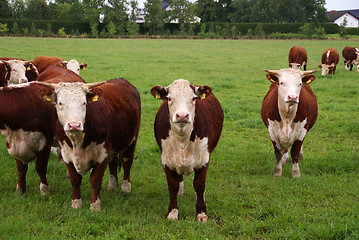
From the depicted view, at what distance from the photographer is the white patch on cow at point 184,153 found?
4184mm

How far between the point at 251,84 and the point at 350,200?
10.0 m

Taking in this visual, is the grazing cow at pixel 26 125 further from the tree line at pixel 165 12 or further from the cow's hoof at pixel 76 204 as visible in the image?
the tree line at pixel 165 12

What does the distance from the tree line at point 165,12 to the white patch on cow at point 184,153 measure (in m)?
59.3

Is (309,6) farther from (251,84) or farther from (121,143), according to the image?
(121,143)

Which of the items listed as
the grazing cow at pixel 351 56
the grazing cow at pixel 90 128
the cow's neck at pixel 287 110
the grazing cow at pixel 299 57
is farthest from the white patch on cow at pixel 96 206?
the grazing cow at pixel 351 56

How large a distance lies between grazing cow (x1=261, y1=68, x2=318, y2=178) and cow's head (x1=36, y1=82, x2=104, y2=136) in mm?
2961

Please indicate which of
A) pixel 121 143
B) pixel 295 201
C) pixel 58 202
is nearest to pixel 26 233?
pixel 58 202

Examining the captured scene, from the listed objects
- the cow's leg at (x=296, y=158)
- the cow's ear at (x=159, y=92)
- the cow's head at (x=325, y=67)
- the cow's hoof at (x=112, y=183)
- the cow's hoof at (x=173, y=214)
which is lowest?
the cow's hoof at (x=112, y=183)

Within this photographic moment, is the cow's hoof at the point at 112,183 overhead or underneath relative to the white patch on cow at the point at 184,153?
underneath

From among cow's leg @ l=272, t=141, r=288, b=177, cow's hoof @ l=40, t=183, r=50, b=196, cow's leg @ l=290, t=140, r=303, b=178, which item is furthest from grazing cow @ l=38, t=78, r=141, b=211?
cow's leg @ l=290, t=140, r=303, b=178

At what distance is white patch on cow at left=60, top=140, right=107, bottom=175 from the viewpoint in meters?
4.32

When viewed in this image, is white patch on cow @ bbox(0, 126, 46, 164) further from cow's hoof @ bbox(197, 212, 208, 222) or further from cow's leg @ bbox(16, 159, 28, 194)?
cow's hoof @ bbox(197, 212, 208, 222)

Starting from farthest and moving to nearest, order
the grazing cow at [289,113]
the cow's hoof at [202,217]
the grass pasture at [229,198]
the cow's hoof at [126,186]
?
the grazing cow at [289,113]
the cow's hoof at [126,186]
the cow's hoof at [202,217]
the grass pasture at [229,198]

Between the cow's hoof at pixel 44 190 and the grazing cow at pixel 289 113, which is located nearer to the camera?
the cow's hoof at pixel 44 190
